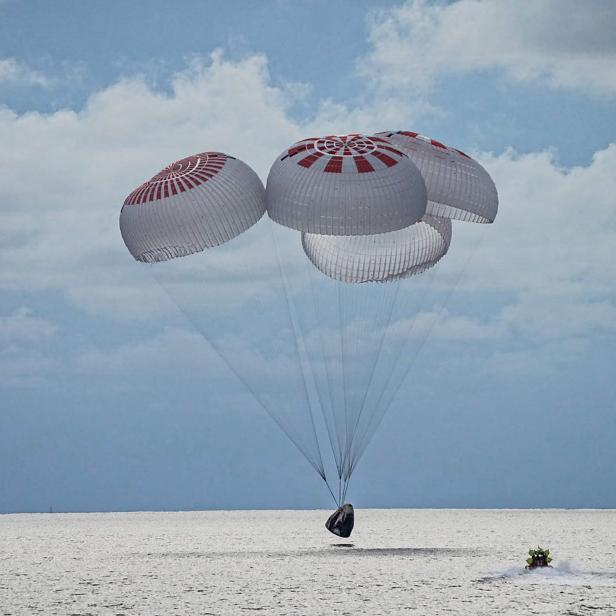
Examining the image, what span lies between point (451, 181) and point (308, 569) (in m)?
9.79

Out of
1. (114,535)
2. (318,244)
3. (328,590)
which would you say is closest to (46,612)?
(328,590)

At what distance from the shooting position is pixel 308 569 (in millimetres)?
24297

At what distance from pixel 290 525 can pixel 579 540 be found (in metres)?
13.9

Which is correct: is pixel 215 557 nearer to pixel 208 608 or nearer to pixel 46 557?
pixel 46 557

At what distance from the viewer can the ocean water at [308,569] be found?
19.0 metres

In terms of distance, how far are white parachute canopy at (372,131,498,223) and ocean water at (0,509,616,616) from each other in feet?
27.6

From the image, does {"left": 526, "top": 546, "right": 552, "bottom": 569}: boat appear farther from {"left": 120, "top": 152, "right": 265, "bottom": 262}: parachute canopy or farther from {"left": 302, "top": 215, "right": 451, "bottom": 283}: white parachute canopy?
{"left": 120, "top": 152, "right": 265, "bottom": 262}: parachute canopy

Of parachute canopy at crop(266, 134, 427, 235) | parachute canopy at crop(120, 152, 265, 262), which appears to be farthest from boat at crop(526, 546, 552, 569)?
parachute canopy at crop(120, 152, 265, 262)

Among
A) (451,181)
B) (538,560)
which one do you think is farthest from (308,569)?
(451,181)

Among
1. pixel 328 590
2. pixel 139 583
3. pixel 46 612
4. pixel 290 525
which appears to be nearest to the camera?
pixel 46 612

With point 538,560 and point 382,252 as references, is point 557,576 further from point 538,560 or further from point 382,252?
point 382,252

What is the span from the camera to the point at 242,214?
79.8ft

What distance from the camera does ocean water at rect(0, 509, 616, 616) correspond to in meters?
19.0

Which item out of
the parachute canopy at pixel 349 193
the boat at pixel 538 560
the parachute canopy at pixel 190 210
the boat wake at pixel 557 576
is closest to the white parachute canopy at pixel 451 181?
the parachute canopy at pixel 349 193
